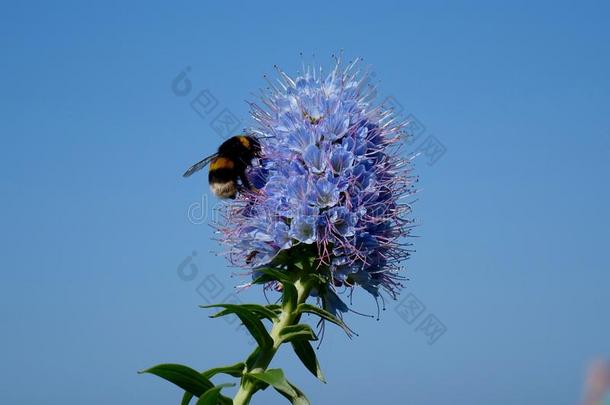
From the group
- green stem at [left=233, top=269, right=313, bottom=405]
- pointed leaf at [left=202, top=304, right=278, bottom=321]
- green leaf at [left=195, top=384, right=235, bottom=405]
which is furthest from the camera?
green stem at [left=233, top=269, right=313, bottom=405]

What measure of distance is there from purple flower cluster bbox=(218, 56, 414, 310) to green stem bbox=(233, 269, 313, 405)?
285 millimetres

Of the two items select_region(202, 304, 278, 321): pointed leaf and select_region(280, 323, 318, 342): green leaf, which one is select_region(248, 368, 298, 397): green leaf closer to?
select_region(280, 323, 318, 342): green leaf

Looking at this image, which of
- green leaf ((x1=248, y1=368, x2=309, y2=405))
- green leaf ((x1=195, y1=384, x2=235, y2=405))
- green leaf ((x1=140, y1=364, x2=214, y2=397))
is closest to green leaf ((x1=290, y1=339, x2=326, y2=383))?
green leaf ((x1=248, y1=368, x2=309, y2=405))

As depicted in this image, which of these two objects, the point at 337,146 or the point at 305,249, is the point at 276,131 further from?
the point at 305,249

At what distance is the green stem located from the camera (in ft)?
20.1

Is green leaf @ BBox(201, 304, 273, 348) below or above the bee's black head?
below

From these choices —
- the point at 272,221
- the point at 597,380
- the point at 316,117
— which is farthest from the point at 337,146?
the point at 597,380

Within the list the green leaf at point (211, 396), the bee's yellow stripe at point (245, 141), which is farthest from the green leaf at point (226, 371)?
the bee's yellow stripe at point (245, 141)

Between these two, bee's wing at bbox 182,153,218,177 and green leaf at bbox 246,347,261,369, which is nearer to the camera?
green leaf at bbox 246,347,261,369

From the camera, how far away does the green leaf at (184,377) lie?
19.4ft

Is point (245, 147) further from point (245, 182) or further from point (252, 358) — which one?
point (252, 358)

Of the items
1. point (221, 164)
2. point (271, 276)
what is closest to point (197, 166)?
point (221, 164)

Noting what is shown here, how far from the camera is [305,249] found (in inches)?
264

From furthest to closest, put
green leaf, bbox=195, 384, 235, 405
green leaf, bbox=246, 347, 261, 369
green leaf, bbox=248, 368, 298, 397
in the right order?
green leaf, bbox=246, 347, 261, 369, green leaf, bbox=248, 368, 298, 397, green leaf, bbox=195, 384, 235, 405
